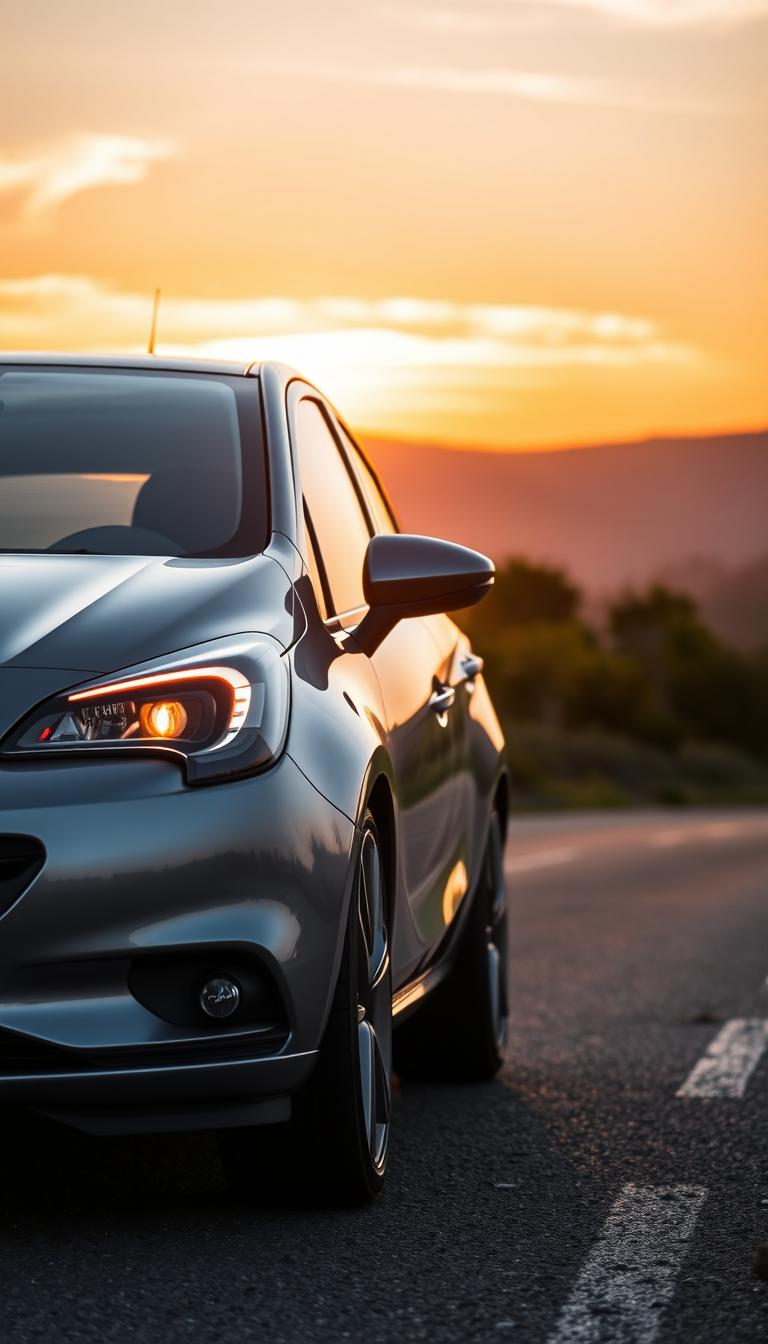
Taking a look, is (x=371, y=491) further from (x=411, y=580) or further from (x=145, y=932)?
(x=145, y=932)

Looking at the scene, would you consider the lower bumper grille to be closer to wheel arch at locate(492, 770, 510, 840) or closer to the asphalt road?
the asphalt road

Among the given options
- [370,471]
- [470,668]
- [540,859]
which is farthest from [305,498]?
[540,859]

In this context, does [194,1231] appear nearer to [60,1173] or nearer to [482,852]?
[60,1173]

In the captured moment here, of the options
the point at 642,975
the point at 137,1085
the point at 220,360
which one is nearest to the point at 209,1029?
the point at 137,1085

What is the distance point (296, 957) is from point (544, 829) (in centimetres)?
2255

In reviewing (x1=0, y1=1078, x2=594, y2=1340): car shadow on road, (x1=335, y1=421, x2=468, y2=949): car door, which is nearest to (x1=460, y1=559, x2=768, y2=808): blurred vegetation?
(x1=335, y1=421, x2=468, y2=949): car door

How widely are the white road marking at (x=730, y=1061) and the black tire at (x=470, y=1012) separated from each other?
20.8 inches

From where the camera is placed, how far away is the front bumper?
332 centimetres

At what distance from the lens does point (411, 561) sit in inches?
166

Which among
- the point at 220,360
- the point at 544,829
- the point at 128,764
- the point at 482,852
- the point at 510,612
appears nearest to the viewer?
the point at 128,764

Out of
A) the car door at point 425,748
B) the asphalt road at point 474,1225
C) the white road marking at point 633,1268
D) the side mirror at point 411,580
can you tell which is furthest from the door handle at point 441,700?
the white road marking at point 633,1268

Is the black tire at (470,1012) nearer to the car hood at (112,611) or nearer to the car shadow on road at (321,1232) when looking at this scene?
the car shadow on road at (321,1232)

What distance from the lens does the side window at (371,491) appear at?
5.28 m

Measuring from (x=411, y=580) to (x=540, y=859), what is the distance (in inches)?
578
